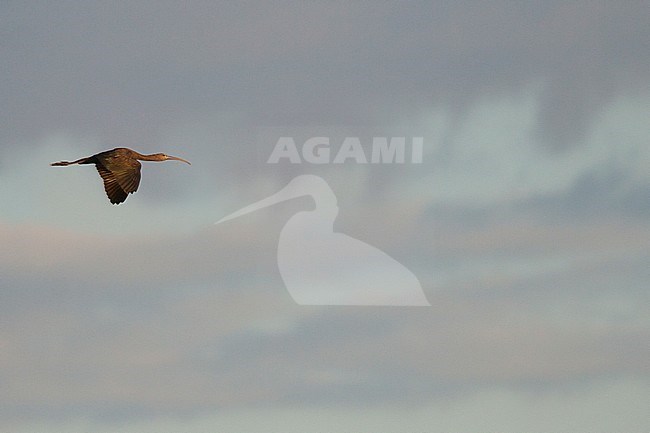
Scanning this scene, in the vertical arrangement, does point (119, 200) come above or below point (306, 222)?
below

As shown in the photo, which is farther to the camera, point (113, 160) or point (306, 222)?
point (306, 222)

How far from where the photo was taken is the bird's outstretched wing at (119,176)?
27484mm

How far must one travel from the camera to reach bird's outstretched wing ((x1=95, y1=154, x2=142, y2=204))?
27.5 metres

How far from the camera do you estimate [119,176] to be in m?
27.6

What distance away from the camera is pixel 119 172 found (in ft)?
90.8

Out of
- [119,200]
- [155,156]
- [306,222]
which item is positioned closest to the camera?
[119,200]

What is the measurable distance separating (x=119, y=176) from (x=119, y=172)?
0.31 feet

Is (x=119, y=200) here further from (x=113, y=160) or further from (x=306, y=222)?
(x=306, y=222)

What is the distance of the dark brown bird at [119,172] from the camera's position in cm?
2748

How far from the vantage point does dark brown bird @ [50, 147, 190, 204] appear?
27.5 meters

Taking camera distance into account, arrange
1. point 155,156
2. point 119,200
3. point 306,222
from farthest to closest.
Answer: point 306,222 → point 155,156 → point 119,200

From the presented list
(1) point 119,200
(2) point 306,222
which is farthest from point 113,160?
(2) point 306,222

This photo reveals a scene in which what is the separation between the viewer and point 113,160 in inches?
1101

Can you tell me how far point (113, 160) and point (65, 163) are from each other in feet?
4.43
